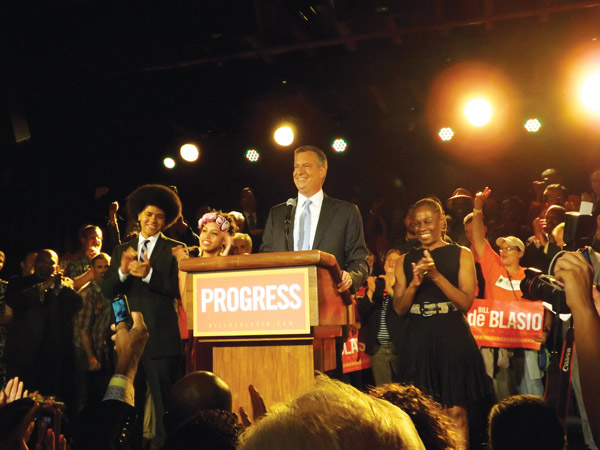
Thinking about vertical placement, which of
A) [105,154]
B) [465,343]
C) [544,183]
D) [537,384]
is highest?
[105,154]

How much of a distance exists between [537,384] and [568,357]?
11.7 ft

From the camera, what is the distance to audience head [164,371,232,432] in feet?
8.91

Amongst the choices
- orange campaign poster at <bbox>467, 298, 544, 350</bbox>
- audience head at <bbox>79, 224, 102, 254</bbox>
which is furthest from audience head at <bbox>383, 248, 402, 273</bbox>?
audience head at <bbox>79, 224, 102, 254</bbox>

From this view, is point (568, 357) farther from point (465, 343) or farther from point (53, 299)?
point (53, 299)

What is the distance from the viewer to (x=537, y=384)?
641cm

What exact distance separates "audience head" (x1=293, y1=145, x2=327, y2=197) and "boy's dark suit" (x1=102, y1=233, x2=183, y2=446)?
119 centimetres

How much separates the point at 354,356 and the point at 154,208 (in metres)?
3.64

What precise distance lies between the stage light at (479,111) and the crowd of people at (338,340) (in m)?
1.32

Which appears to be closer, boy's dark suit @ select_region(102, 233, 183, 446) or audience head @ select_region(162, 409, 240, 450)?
audience head @ select_region(162, 409, 240, 450)

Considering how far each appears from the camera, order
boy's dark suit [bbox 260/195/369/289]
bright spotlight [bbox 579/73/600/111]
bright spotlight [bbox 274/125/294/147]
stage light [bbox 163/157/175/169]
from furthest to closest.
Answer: stage light [bbox 163/157/175/169]
bright spotlight [bbox 274/125/294/147]
bright spotlight [bbox 579/73/600/111]
boy's dark suit [bbox 260/195/369/289]

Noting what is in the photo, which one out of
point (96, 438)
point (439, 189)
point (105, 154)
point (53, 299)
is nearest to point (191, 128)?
point (105, 154)

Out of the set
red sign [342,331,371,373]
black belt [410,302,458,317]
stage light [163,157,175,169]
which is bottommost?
red sign [342,331,371,373]

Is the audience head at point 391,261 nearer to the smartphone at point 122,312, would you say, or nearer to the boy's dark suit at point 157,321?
the boy's dark suit at point 157,321

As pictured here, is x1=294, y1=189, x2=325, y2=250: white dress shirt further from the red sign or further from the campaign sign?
the red sign
